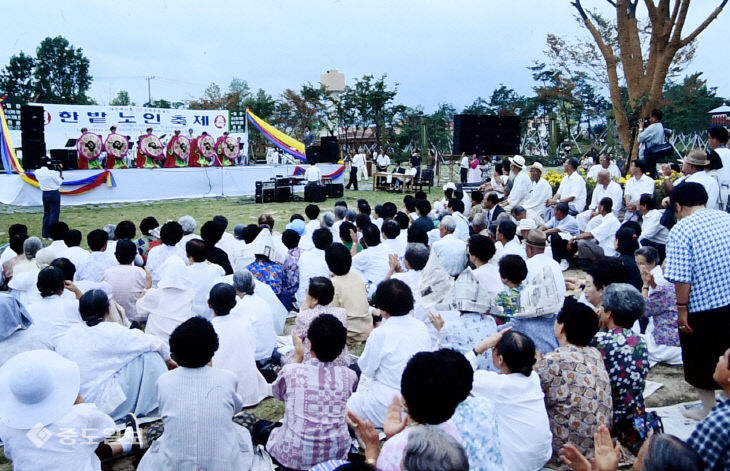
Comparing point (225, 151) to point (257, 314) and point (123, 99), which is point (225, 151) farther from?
point (123, 99)

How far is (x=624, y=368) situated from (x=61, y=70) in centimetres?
5105

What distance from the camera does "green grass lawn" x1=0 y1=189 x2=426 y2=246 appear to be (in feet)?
37.6

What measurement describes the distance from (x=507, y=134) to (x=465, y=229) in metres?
10.6

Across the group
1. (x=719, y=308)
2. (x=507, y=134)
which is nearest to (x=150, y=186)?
(x=507, y=134)

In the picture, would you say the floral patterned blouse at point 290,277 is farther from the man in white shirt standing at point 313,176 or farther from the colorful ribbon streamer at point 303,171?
the colorful ribbon streamer at point 303,171

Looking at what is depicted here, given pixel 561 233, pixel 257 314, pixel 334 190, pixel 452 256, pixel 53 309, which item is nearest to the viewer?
pixel 53 309

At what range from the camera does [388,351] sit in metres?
3.14

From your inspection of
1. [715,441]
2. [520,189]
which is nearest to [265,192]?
[520,189]

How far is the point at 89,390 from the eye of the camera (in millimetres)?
3400

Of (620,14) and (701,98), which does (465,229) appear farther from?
(701,98)

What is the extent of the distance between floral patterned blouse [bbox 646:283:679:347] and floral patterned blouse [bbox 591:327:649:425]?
1665mm

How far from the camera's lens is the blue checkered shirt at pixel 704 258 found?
337cm

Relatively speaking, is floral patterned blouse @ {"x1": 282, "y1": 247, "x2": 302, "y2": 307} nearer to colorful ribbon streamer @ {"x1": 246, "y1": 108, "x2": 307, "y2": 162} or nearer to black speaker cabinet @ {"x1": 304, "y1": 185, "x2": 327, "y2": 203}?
black speaker cabinet @ {"x1": 304, "y1": 185, "x2": 327, "y2": 203}

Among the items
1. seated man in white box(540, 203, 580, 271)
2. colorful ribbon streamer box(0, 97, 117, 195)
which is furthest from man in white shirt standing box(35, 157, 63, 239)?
seated man in white box(540, 203, 580, 271)
